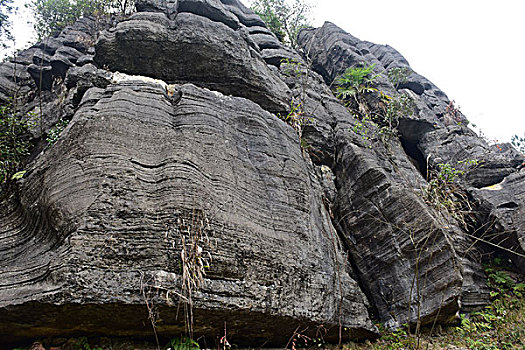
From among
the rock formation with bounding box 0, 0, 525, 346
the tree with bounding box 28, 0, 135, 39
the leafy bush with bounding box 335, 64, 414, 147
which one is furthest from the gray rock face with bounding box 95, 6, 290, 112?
the tree with bounding box 28, 0, 135, 39

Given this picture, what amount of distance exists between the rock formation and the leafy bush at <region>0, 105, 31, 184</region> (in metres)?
0.42

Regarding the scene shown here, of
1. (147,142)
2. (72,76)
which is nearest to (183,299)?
(147,142)

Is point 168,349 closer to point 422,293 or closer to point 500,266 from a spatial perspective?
point 422,293

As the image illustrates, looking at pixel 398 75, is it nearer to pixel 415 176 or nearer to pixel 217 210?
pixel 415 176

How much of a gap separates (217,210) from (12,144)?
20.7 feet

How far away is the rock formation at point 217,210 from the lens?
173 inches

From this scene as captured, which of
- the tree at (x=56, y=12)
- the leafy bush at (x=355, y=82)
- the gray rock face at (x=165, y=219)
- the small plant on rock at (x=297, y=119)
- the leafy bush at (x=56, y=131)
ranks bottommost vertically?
the gray rock face at (x=165, y=219)

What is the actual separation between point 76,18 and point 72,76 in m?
10.4

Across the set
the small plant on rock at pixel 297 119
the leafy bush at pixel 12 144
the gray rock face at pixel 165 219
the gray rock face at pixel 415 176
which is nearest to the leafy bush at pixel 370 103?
the gray rock face at pixel 415 176

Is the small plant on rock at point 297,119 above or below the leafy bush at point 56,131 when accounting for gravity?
above

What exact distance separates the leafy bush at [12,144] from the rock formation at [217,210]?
418mm

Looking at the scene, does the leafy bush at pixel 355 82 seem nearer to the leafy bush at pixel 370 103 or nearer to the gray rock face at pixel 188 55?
the leafy bush at pixel 370 103

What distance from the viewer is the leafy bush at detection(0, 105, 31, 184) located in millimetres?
7695

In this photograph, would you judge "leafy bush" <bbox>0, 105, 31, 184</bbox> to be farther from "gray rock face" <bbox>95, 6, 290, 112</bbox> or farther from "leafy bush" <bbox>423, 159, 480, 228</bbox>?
"leafy bush" <bbox>423, 159, 480, 228</bbox>
